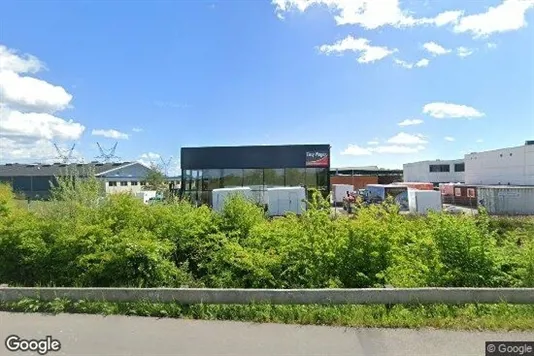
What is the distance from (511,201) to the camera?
4244 centimetres

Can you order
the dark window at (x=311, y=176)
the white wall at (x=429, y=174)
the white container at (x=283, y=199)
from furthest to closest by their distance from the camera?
the white wall at (x=429, y=174), the dark window at (x=311, y=176), the white container at (x=283, y=199)

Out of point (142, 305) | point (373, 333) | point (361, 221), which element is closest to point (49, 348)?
point (142, 305)

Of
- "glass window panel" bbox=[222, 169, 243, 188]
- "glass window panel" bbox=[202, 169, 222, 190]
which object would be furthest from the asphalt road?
"glass window panel" bbox=[202, 169, 222, 190]

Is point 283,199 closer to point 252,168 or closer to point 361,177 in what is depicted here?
point 252,168

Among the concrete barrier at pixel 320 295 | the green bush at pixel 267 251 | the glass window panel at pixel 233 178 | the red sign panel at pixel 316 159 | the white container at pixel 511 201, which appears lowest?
the white container at pixel 511 201

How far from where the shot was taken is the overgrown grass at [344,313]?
4.66m

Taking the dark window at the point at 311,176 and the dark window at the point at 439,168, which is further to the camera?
the dark window at the point at 439,168

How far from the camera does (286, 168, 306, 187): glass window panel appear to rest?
129ft

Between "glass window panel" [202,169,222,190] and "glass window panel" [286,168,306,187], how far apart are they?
738 cm

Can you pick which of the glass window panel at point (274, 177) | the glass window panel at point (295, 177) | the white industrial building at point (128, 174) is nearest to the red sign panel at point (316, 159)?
the glass window panel at point (295, 177)

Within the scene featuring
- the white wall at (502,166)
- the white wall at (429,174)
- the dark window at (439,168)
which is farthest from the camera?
the dark window at (439,168)

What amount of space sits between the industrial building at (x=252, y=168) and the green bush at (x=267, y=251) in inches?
1238

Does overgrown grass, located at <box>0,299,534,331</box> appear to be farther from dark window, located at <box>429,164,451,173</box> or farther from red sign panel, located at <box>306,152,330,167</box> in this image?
dark window, located at <box>429,164,451,173</box>

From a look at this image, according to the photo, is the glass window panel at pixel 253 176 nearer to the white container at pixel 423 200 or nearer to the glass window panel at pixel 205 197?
the glass window panel at pixel 205 197
